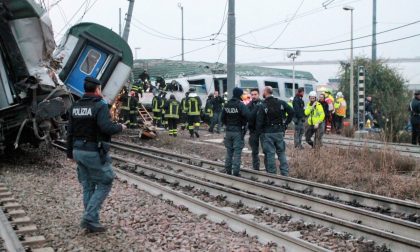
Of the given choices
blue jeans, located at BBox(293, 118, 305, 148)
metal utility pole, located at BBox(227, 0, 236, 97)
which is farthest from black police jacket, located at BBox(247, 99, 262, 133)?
metal utility pole, located at BBox(227, 0, 236, 97)

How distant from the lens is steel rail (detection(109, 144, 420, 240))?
20.7 ft

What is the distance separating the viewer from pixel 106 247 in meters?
5.68

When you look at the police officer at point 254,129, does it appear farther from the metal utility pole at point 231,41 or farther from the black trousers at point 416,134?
the black trousers at point 416,134

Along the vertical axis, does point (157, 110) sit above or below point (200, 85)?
below

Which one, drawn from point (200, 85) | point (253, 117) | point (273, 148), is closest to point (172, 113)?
point (253, 117)

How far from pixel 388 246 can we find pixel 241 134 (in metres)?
5.03

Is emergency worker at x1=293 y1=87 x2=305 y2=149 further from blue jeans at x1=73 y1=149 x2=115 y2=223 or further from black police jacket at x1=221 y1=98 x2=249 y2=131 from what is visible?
blue jeans at x1=73 y1=149 x2=115 y2=223

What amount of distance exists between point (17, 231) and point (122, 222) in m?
1.31

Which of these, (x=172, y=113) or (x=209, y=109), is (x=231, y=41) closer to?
(x=172, y=113)

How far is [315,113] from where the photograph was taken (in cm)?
1398

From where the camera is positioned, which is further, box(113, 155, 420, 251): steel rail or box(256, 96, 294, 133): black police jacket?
box(256, 96, 294, 133): black police jacket

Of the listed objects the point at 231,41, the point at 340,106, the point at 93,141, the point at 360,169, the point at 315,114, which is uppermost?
the point at 231,41

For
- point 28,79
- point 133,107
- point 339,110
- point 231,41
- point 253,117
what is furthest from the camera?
point 339,110

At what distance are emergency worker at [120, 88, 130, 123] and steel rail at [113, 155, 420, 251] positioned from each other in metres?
8.55
